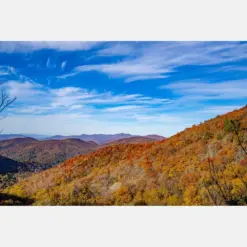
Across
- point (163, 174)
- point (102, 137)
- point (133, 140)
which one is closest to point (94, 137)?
point (102, 137)

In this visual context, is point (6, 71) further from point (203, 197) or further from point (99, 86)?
point (203, 197)

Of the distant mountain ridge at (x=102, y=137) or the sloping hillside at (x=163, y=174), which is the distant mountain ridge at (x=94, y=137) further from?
the sloping hillside at (x=163, y=174)

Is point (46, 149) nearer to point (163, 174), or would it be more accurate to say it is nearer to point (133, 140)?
point (133, 140)

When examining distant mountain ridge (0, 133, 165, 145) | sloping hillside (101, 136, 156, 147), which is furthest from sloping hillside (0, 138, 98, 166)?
sloping hillside (101, 136, 156, 147)

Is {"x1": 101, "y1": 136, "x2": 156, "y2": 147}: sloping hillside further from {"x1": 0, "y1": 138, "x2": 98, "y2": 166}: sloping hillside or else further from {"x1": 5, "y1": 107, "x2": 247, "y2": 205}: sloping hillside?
{"x1": 0, "y1": 138, "x2": 98, "y2": 166}: sloping hillside
